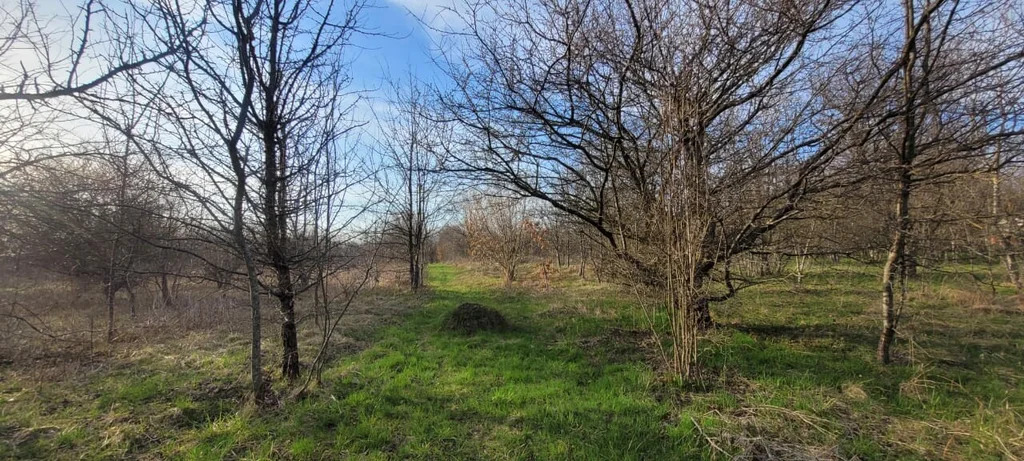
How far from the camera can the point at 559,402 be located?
3719mm

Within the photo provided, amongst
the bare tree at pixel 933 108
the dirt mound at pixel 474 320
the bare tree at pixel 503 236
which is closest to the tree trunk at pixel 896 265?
the bare tree at pixel 933 108

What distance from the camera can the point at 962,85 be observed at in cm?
405

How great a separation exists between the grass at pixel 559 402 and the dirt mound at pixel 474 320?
40 cm

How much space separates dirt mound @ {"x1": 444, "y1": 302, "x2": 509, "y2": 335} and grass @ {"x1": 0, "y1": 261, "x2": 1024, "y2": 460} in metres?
0.40

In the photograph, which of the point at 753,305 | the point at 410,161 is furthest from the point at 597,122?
the point at 410,161

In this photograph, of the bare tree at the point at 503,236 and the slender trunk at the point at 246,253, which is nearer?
the slender trunk at the point at 246,253

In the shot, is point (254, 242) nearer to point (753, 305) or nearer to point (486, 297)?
point (486, 297)

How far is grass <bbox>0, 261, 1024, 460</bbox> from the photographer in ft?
9.66

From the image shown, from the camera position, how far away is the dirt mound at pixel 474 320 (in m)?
6.79

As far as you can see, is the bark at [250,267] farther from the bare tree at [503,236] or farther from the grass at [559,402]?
the bare tree at [503,236]

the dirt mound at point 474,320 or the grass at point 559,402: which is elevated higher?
the dirt mound at point 474,320

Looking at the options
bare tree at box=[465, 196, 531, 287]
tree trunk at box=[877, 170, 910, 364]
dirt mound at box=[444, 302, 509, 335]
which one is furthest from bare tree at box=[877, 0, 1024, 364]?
bare tree at box=[465, 196, 531, 287]

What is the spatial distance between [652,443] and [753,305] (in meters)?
6.88

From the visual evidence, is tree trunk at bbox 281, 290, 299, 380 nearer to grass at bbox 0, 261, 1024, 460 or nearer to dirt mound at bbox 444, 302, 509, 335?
grass at bbox 0, 261, 1024, 460
